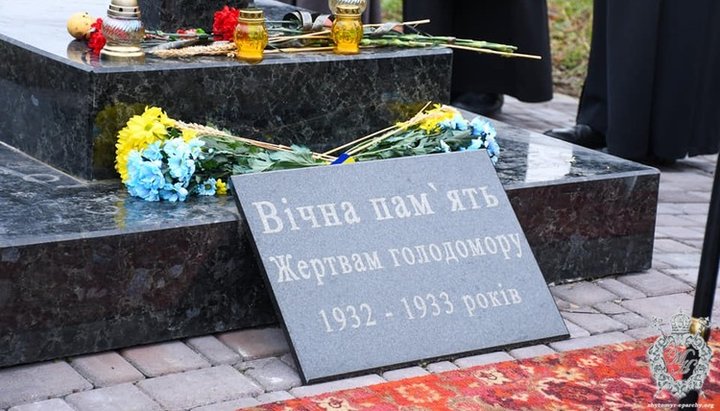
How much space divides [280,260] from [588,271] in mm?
1268

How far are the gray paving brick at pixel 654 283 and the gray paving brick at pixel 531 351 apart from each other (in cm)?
68

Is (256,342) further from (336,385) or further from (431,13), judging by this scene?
(431,13)

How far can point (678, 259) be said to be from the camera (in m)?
4.48

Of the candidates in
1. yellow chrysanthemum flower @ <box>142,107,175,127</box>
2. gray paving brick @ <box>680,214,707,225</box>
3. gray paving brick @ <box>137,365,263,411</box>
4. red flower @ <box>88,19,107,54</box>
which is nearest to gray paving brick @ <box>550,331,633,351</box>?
gray paving brick @ <box>137,365,263,411</box>

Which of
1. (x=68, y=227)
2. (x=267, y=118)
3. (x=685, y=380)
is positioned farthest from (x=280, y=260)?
(x=685, y=380)

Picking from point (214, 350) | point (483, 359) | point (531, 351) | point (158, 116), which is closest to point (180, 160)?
point (158, 116)

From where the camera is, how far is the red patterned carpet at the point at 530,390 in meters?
3.10

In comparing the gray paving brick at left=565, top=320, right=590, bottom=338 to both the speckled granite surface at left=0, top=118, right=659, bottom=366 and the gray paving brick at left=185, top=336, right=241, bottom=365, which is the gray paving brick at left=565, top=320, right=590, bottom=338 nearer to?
the speckled granite surface at left=0, top=118, right=659, bottom=366

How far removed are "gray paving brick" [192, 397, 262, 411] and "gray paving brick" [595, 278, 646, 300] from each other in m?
1.49

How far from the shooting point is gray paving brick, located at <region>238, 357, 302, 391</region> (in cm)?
321

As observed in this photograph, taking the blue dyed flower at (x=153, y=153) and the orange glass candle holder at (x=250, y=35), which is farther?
the orange glass candle holder at (x=250, y=35)

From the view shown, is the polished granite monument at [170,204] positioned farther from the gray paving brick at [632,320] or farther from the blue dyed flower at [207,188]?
the gray paving brick at [632,320]

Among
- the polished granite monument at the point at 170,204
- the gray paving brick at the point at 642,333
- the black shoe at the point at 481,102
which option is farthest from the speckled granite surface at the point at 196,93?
the black shoe at the point at 481,102

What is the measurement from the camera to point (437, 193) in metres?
3.71
